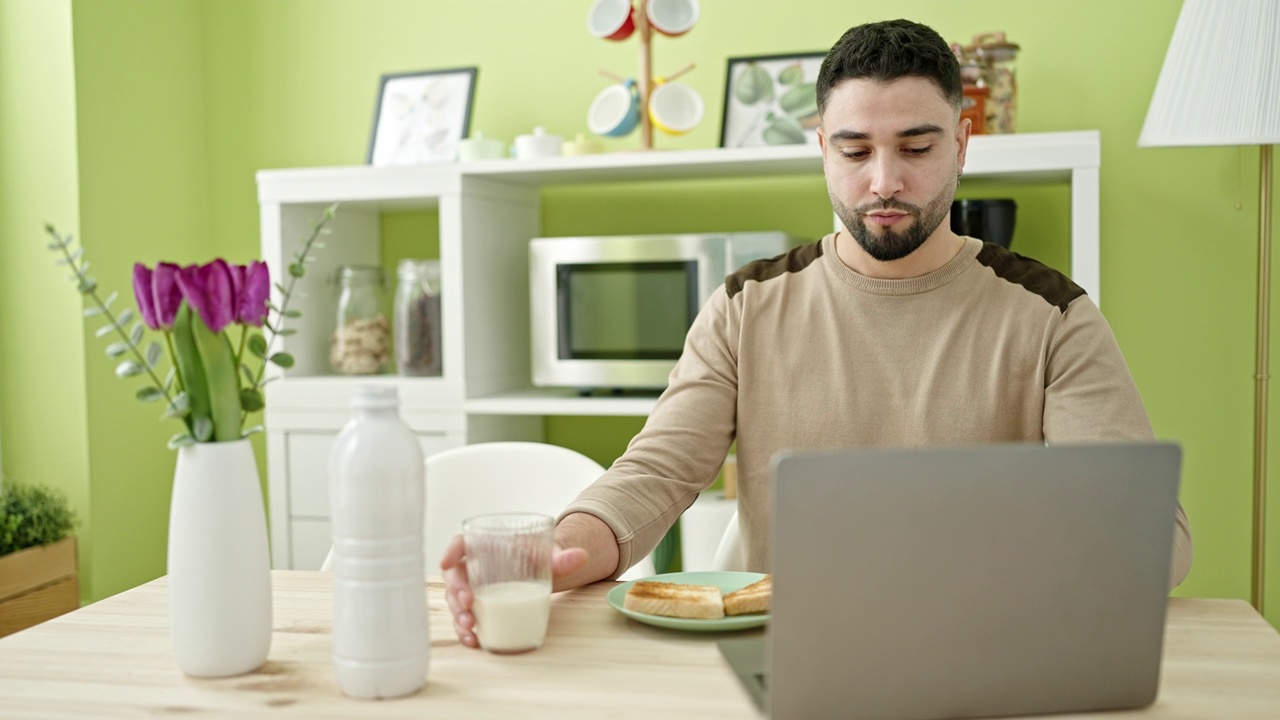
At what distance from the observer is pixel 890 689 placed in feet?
2.52

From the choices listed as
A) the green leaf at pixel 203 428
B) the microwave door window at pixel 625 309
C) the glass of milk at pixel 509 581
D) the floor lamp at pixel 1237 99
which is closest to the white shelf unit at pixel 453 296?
the microwave door window at pixel 625 309

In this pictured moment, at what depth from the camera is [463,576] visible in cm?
100

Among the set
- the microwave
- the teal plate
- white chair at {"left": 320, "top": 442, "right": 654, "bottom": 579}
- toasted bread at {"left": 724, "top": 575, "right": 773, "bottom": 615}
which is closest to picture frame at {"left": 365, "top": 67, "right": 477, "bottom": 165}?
the microwave

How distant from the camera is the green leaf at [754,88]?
7.98 ft

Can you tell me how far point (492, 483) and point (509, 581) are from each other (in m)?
0.68

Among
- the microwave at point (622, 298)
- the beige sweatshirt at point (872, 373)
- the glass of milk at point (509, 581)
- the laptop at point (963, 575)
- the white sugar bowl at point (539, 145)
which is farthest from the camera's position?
the white sugar bowl at point (539, 145)

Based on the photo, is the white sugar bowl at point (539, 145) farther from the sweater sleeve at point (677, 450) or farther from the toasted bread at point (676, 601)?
the toasted bread at point (676, 601)

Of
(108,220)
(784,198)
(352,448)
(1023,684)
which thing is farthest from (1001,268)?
(108,220)

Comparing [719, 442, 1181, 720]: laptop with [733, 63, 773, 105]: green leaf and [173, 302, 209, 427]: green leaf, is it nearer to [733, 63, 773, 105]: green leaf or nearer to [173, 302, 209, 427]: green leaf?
[173, 302, 209, 427]: green leaf

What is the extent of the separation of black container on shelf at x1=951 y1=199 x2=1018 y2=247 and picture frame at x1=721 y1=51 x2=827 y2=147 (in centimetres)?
41

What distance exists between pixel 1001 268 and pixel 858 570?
0.85 meters

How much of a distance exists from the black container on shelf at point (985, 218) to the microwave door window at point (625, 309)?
51 cm

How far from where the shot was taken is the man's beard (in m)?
1.42

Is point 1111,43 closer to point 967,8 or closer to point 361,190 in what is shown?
point 967,8
